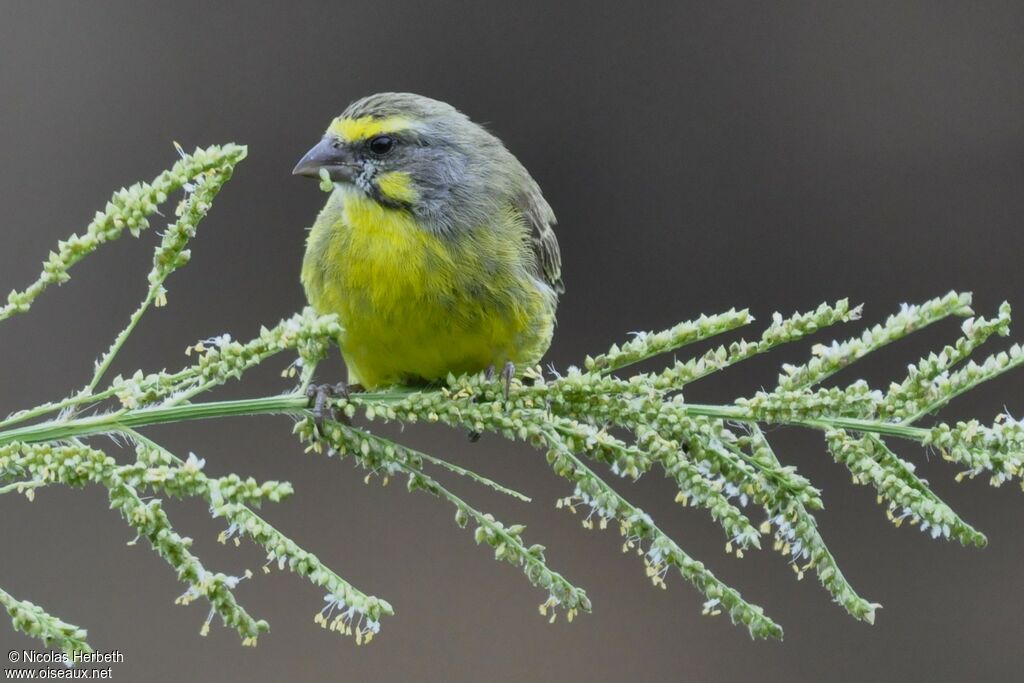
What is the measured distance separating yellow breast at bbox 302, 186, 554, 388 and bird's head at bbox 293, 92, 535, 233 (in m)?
0.04

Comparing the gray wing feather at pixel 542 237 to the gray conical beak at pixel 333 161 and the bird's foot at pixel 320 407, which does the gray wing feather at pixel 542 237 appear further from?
the bird's foot at pixel 320 407

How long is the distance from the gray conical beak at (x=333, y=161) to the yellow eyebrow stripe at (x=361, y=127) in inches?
1.1

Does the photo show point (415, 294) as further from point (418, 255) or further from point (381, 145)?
point (381, 145)

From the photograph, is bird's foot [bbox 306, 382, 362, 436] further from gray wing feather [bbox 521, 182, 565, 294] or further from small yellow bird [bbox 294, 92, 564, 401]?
gray wing feather [bbox 521, 182, 565, 294]

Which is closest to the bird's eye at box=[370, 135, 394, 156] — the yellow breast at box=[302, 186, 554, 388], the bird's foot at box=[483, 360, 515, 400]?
the yellow breast at box=[302, 186, 554, 388]

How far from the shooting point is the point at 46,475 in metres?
1.34

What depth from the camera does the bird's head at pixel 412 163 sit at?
2693mm

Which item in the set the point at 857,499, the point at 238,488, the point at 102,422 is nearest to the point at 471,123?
the point at 102,422

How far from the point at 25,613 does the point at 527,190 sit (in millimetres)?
1992

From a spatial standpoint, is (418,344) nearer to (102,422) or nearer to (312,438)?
(312,438)

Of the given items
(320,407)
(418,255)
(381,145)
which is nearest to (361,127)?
(381,145)

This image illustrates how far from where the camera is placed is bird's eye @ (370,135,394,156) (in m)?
2.74

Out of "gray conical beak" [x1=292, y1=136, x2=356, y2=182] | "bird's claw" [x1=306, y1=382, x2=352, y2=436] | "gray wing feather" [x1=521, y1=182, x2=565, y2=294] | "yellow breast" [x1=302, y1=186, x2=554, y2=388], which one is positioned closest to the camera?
"bird's claw" [x1=306, y1=382, x2=352, y2=436]

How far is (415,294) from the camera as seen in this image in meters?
2.53
